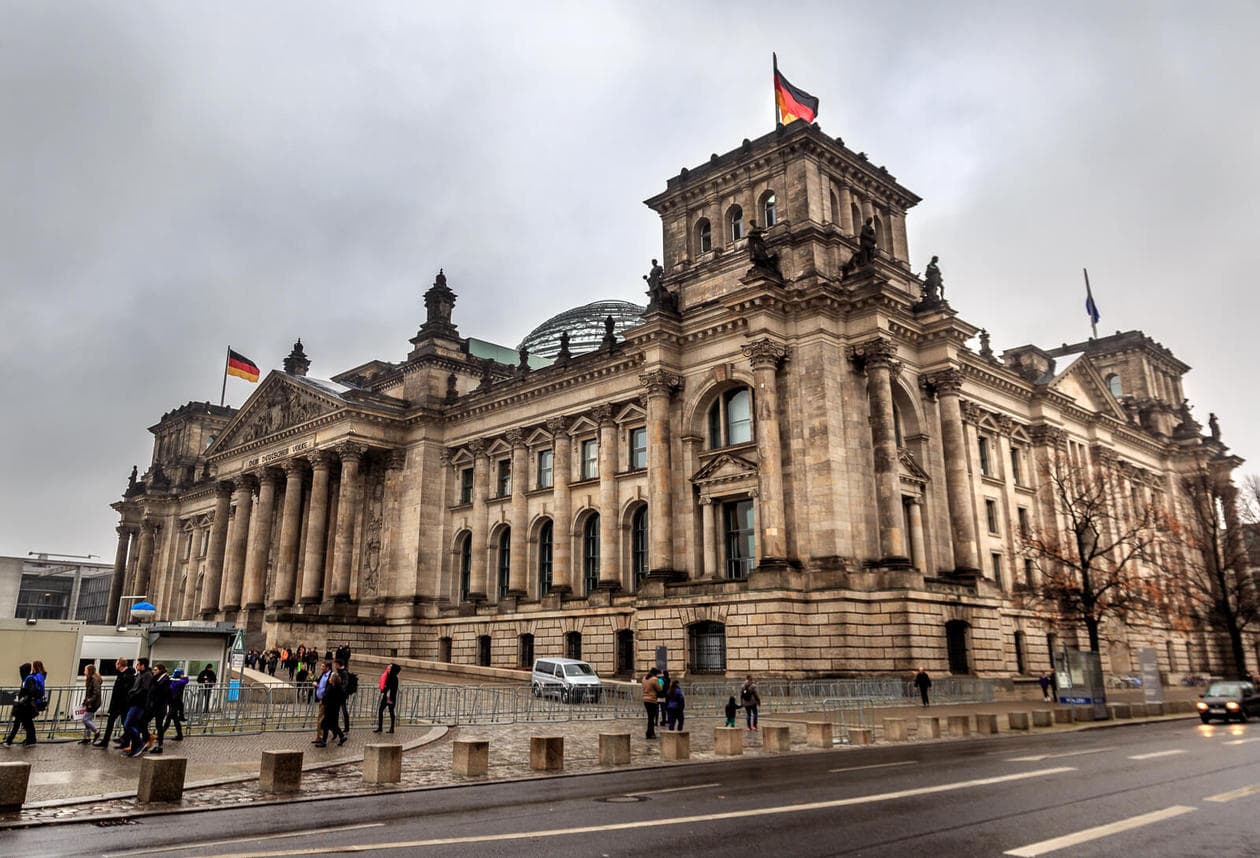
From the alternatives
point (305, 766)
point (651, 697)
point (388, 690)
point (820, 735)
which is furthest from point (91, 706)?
point (820, 735)

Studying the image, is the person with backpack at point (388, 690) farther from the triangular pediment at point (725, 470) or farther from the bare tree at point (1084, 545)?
the bare tree at point (1084, 545)

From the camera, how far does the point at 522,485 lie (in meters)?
51.8

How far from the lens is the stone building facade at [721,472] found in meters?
37.6

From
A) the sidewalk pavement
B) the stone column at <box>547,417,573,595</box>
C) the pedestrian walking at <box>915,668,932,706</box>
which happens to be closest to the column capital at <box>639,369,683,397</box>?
the stone column at <box>547,417,573,595</box>

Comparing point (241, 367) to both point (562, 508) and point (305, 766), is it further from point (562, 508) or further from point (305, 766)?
point (305, 766)

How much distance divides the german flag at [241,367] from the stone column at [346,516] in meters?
14.4

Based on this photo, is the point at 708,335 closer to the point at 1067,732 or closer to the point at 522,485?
the point at 522,485

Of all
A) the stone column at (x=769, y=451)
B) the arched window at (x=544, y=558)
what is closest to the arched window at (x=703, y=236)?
the stone column at (x=769, y=451)

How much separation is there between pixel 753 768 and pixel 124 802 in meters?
10.1

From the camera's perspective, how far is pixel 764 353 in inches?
1524

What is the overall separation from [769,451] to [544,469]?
17.9m

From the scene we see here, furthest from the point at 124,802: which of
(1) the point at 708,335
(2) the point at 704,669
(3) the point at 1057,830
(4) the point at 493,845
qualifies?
(1) the point at 708,335

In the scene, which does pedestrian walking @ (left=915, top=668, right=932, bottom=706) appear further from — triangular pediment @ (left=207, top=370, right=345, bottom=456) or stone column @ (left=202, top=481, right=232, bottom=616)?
stone column @ (left=202, top=481, right=232, bottom=616)

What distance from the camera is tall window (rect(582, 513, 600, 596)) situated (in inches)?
1906
